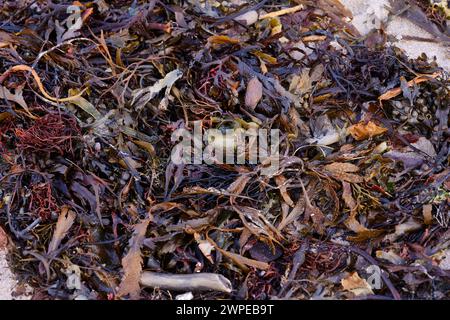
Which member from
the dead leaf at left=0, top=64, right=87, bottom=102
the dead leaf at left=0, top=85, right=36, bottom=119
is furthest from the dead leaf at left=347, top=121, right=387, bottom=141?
the dead leaf at left=0, top=85, right=36, bottom=119

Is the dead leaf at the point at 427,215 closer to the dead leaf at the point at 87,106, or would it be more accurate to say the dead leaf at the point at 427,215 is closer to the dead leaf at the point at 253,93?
the dead leaf at the point at 253,93

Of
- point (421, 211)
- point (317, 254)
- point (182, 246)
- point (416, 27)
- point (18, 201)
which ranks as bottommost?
point (18, 201)

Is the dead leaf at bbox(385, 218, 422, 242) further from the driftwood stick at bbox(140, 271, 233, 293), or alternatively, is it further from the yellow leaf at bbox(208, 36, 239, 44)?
the yellow leaf at bbox(208, 36, 239, 44)

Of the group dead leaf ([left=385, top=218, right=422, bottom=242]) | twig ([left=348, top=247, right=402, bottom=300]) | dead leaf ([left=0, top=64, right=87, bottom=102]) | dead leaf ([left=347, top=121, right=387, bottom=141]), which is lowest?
dead leaf ([left=0, top=64, right=87, bottom=102])

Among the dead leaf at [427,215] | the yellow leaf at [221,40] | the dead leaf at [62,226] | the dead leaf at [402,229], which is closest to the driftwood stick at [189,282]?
the dead leaf at [62,226]

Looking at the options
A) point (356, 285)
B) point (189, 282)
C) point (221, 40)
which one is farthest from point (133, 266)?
point (221, 40)
